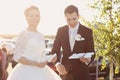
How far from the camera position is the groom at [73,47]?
654 centimetres

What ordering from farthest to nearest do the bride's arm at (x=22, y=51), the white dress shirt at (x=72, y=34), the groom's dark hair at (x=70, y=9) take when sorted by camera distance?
1. the white dress shirt at (x=72, y=34)
2. the bride's arm at (x=22, y=51)
3. the groom's dark hair at (x=70, y=9)

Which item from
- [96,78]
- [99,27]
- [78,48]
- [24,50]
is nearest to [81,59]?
[78,48]

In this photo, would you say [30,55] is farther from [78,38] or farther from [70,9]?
[70,9]

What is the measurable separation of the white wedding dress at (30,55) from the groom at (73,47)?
0.73 ft

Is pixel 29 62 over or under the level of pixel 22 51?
under

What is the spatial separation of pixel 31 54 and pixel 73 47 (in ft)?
1.94

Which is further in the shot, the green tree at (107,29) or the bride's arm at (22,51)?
the green tree at (107,29)

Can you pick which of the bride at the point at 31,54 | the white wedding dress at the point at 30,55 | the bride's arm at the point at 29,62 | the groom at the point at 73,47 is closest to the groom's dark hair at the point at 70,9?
the groom at the point at 73,47

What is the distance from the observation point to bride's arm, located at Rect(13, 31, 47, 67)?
255 inches

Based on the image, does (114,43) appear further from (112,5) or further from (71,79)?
(71,79)

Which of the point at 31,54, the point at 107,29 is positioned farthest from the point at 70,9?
the point at 107,29

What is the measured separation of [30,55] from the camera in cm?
658

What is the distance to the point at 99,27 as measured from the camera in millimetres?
15594

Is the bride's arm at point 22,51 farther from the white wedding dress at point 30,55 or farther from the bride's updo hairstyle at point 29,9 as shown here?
the bride's updo hairstyle at point 29,9
